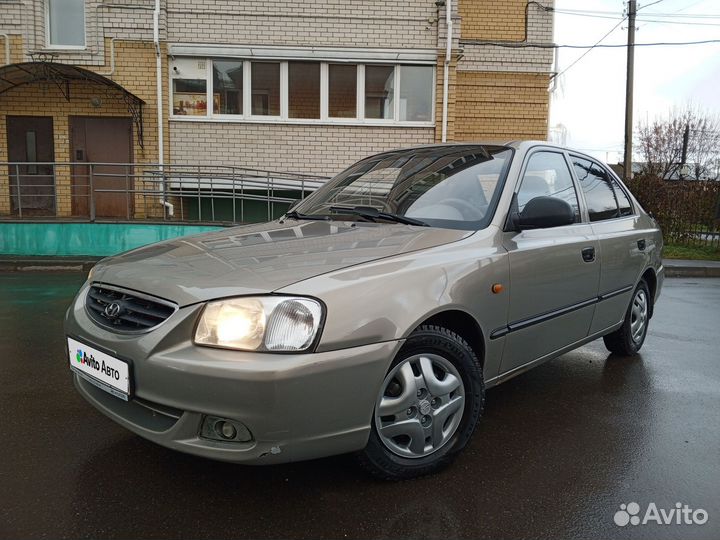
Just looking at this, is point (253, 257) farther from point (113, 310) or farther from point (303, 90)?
point (303, 90)

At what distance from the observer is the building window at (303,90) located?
12312mm

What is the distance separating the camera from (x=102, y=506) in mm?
2355

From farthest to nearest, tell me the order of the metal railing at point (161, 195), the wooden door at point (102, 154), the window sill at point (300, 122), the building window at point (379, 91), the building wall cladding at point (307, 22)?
the building window at point (379, 91), the wooden door at point (102, 154), the window sill at point (300, 122), the building wall cladding at point (307, 22), the metal railing at point (161, 195)

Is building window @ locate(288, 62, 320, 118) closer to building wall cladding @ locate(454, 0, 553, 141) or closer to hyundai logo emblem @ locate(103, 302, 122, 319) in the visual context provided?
building wall cladding @ locate(454, 0, 553, 141)

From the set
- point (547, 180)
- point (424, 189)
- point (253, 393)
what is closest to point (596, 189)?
point (547, 180)

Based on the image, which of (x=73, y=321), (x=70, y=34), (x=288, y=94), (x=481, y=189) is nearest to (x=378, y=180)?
(x=481, y=189)

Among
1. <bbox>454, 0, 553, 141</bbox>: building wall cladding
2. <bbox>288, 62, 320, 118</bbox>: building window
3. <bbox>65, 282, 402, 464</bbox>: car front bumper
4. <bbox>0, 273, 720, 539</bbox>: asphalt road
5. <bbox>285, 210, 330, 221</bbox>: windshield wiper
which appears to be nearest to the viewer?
<bbox>65, 282, 402, 464</bbox>: car front bumper

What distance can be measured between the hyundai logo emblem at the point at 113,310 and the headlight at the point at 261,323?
1.47 feet

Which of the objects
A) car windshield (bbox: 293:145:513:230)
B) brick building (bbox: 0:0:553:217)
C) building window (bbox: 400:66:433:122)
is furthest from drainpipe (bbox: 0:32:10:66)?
car windshield (bbox: 293:145:513:230)

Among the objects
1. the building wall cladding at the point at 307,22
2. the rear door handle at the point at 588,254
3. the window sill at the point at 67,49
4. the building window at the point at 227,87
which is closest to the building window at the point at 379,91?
the building wall cladding at the point at 307,22

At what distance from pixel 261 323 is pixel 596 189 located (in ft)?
9.58

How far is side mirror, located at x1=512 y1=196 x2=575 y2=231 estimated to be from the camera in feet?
10.00

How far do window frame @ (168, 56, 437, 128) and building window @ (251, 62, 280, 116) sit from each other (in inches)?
3.8
